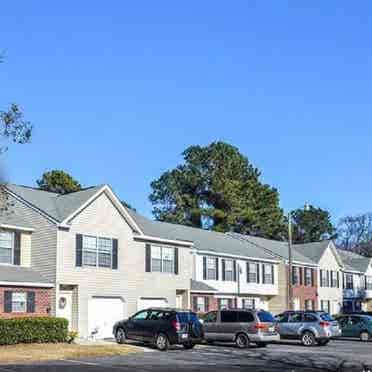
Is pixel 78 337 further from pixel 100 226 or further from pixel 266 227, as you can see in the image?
pixel 266 227

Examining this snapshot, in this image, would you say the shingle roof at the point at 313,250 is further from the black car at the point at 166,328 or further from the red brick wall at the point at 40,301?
the black car at the point at 166,328

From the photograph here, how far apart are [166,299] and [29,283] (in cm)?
1045

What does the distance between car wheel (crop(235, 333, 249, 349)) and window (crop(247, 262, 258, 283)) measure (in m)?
21.9

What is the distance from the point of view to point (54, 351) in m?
27.5

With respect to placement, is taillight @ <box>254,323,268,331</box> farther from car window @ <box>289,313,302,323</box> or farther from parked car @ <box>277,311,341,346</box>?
car window @ <box>289,313,302,323</box>

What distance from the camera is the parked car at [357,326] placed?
40047 millimetres

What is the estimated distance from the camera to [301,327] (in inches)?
1401

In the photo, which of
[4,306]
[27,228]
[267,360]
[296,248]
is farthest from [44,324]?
[296,248]

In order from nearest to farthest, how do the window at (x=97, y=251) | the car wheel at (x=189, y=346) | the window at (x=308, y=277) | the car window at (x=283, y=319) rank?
the car wheel at (x=189, y=346), the window at (x=97, y=251), the car window at (x=283, y=319), the window at (x=308, y=277)

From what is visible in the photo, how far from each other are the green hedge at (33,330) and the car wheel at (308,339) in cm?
1179

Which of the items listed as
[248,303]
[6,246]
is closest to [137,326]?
[6,246]

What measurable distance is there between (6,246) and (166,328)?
30.4ft

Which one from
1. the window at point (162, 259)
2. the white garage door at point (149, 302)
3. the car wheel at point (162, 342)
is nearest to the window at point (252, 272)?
the window at point (162, 259)

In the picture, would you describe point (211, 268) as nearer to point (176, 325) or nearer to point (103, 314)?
point (103, 314)
